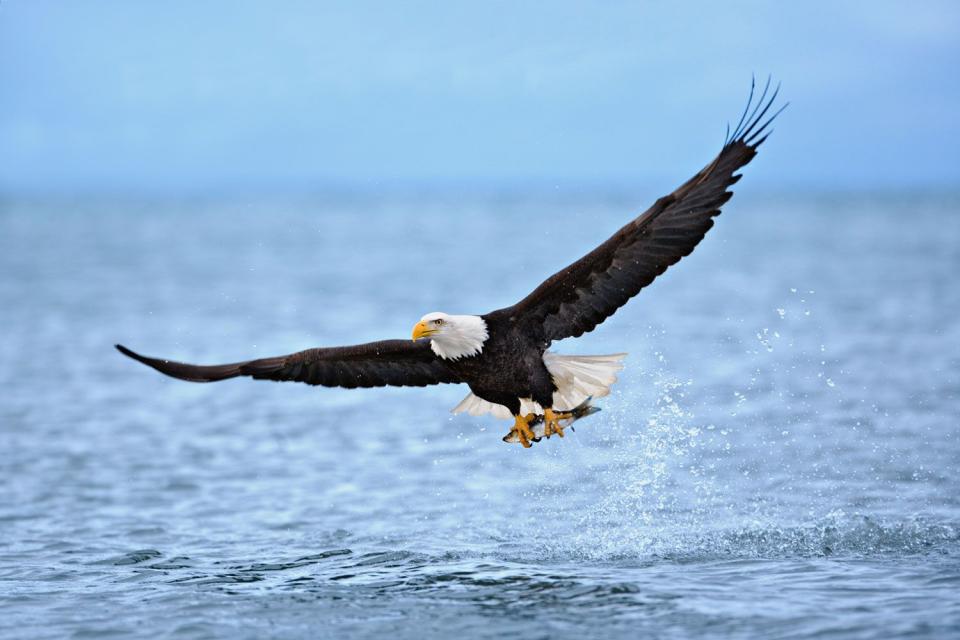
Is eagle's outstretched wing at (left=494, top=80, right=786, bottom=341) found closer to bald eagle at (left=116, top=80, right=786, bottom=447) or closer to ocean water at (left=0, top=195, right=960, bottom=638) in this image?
bald eagle at (left=116, top=80, right=786, bottom=447)

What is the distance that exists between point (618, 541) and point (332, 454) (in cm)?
441

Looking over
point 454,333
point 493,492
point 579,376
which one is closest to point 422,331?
point 454,333

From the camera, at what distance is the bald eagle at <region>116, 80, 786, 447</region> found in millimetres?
8141

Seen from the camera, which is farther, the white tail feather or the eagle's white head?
the white tail feather

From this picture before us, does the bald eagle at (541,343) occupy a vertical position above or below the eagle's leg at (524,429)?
above

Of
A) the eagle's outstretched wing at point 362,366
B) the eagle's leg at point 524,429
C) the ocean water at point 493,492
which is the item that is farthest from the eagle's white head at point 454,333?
the ocean water at point 493,492

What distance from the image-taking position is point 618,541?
356 inches

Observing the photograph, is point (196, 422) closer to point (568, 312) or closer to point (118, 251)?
point (568, 312)

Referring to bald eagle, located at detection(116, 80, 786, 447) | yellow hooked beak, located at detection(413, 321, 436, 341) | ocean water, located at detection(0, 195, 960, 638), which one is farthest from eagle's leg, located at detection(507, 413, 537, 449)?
yellow hooked beak, located at detection(413, 321, 436, 341)

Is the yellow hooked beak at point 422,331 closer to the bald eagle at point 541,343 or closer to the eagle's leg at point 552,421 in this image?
the bald eagle at point 541,343

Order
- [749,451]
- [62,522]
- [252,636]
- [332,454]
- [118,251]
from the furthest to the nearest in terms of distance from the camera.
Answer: [118,251] → [332,454] → [749,451] → [62,522] → [252,636]

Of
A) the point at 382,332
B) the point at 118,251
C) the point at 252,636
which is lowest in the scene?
the point at 252,636

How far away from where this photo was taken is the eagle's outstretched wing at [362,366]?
348 inches

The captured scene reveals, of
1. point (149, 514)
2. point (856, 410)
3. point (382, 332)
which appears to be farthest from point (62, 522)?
point (382, 332)
